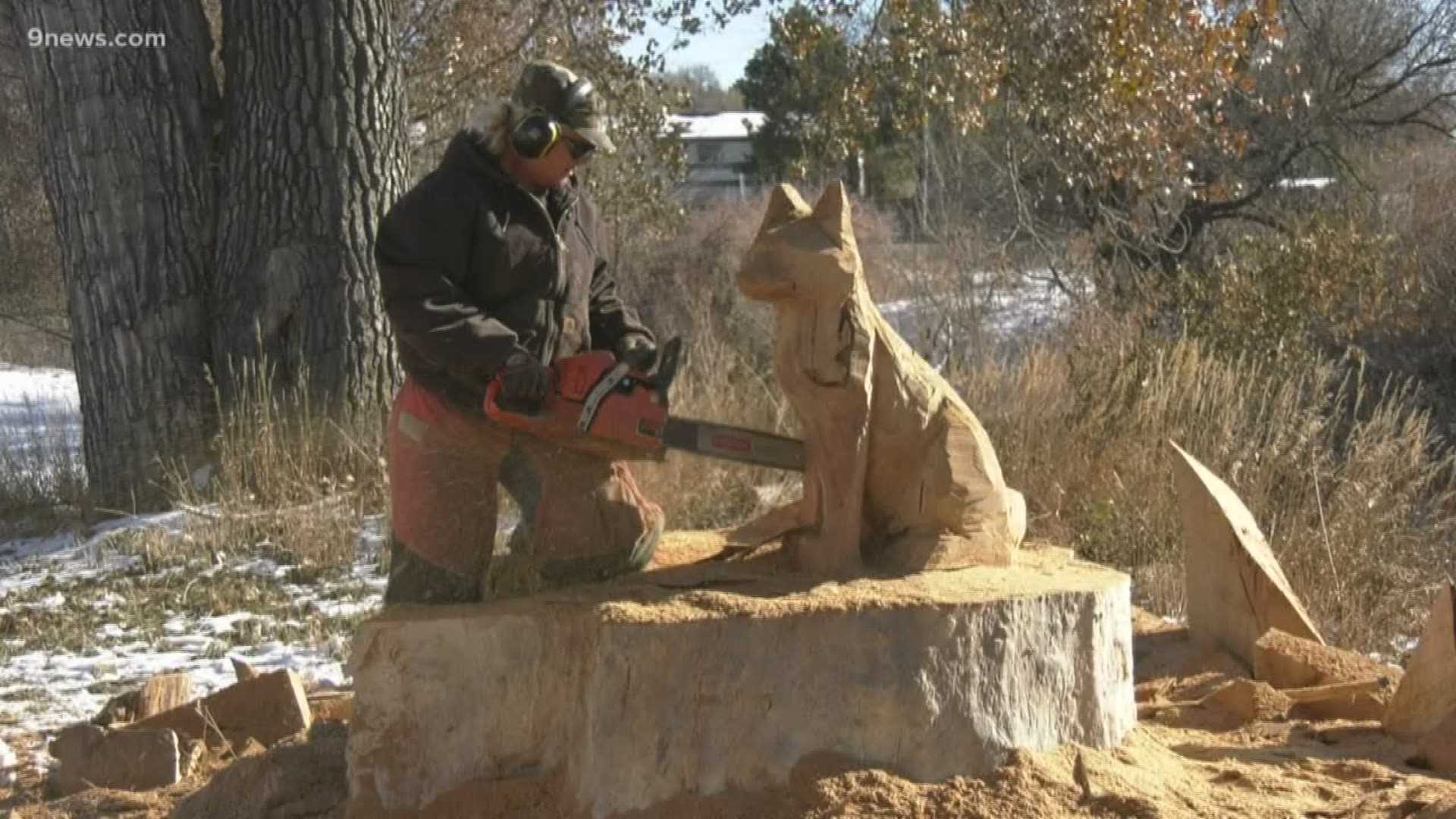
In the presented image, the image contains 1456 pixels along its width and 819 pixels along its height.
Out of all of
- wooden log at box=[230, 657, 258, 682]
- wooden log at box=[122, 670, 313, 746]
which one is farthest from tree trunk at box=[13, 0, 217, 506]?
wooden log at box=[122, 670, 313, 746]

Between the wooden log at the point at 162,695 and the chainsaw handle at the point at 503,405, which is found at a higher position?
the chainsaw handle at the point at 503,405

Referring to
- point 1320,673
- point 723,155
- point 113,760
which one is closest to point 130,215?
point 113,760

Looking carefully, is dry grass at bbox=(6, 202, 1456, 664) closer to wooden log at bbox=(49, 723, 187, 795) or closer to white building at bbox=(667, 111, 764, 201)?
wooden log at bbox=(49, 723, 187, 795)

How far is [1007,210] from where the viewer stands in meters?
15.7

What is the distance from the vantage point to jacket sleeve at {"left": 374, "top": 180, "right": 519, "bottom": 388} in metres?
3.48

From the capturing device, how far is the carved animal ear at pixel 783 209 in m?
3.44

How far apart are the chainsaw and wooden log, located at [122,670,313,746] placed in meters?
1.48

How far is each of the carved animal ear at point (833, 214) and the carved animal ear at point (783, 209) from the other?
0.05 metres

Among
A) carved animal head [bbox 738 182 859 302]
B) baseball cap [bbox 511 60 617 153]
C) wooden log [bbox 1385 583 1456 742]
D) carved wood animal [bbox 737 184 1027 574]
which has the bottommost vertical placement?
wooden log [bbox 1385 583 1456 742]

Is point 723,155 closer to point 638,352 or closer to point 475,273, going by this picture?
point 638,352

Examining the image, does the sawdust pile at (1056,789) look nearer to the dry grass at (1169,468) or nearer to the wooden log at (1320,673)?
the wooden log at (1320,673)

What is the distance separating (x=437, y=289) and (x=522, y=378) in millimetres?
350

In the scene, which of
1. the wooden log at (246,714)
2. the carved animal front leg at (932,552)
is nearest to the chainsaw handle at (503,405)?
the carved animal front leg at (932,552)

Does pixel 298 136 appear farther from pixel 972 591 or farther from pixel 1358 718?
pixel 1358 718
